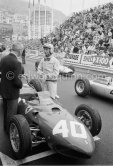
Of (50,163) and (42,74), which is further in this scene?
(42,74)

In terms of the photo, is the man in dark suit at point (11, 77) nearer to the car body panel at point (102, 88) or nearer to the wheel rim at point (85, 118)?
the wheel rim at point (85, 118)

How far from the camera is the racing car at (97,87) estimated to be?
7.70 metres

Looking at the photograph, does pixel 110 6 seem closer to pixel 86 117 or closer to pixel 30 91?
pixel 30 91

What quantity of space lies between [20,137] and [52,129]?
0.53 meters

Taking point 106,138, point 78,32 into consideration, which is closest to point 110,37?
point 78,32

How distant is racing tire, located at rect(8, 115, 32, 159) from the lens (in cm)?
375

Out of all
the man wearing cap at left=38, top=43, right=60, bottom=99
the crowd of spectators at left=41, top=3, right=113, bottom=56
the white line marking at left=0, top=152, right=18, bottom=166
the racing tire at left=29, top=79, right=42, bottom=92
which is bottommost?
the white line marking at left=0, top=152, right=18, bottom=166

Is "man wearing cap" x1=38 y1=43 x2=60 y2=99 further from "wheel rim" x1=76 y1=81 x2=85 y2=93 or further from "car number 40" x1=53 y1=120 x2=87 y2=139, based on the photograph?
"wheel rim" x1=76 y1=81 x2=85 y2=93

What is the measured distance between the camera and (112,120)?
6180mm

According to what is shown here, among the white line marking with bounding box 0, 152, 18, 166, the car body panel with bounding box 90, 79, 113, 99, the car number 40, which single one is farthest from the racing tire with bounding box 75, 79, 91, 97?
the white line marking with bounding box 0, 152, 18, 166

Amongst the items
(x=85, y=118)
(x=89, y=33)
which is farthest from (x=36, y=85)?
(x=89, y=33)

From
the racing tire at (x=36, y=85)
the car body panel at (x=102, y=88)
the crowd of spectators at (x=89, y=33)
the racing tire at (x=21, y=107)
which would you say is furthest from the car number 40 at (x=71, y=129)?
the crowd of spectators at (x=89, y=33)

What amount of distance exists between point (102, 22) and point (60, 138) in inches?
792

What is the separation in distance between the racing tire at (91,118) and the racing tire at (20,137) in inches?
52.3
